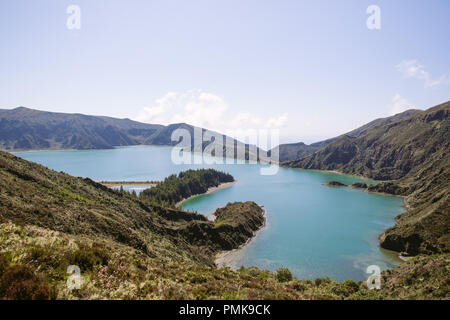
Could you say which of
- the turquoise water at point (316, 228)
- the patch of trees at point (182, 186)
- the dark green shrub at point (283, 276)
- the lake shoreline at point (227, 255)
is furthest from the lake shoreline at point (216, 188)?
the dark green shrub at point (283, 276)

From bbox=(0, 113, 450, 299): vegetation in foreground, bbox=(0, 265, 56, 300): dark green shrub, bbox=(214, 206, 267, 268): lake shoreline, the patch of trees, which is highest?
bbox=(0, 265, 56, 300): dark green shrub

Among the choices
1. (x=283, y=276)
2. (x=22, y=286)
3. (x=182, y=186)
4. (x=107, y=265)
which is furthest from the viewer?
(x=182, y=186)

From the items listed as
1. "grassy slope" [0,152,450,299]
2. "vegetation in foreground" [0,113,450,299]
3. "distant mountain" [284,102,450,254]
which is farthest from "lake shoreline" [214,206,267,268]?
"distant mountain" [284,102,450,254]

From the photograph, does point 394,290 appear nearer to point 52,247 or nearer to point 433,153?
point 52,247

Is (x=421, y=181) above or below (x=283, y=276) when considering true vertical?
above

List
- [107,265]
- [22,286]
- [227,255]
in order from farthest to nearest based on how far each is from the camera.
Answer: [227,255]
[107,265]
[22,286]

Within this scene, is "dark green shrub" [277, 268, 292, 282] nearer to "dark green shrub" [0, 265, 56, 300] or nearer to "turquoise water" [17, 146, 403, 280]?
"turquoise water" [17, 146, 403, 280]

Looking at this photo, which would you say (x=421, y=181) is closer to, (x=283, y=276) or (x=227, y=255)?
(x=227, y=255)

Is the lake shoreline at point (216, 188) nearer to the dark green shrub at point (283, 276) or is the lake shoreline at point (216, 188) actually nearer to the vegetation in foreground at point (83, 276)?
the dark green shrub at point (283, 276)

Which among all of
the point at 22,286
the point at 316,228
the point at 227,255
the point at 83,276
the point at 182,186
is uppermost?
the point at 22,286

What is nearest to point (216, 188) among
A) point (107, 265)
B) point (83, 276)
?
point (107, 265)
